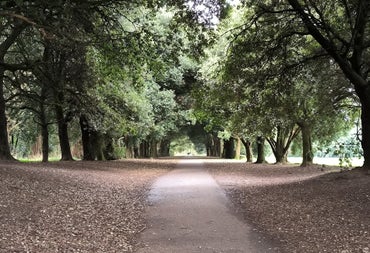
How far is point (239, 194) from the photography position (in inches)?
539

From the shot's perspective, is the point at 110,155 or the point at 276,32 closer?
the point at 276,32

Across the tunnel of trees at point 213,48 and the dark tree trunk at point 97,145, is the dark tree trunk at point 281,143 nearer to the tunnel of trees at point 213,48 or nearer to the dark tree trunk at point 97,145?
the tunnel of trees at point 213,48

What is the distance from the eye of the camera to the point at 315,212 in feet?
32.1

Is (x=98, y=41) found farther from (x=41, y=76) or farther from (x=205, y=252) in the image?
(x=205, y=252)

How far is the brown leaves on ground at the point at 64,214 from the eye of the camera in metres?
7.12

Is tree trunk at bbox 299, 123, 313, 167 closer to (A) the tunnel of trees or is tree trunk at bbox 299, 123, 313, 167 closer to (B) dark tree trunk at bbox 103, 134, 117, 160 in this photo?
(A) the tunnel of trees

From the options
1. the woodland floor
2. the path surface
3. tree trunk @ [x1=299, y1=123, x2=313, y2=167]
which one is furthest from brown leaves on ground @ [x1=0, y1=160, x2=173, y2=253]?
tree trunk @ [x1=299, y1=123, x2=313, y2=167]

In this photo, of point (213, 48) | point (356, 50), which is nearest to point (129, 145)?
point (213, 48)

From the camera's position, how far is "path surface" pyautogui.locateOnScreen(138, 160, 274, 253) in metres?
7.25

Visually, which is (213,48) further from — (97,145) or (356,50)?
(97,145)

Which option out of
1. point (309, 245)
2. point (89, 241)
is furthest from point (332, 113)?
point (89, 241)

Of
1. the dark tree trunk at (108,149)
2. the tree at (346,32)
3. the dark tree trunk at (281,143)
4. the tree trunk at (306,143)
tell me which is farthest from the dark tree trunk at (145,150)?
the tree at (346,32)

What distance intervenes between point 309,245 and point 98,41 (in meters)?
8.57

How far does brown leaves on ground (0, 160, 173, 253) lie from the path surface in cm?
41
